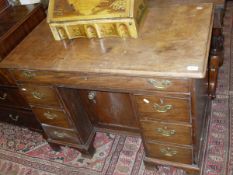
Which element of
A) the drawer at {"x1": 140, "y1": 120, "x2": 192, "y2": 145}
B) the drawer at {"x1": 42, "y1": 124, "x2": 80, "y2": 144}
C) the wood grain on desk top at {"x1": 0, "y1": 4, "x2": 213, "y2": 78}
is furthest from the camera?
the drawer at {"x1": 42, "y1": 124, "x2": 80, "y2": 144}

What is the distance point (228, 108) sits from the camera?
2.05 metres

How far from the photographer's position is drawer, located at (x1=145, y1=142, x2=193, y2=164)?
58.7 inches

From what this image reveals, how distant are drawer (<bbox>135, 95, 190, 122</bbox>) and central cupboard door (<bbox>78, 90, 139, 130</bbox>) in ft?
1.09

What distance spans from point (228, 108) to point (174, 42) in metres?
1.11

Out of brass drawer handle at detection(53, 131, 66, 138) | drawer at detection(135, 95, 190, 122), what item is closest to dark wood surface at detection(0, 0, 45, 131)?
brass drawer handle at detection(53, 131, 66, 138)

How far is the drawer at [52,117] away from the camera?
1673 millimetres

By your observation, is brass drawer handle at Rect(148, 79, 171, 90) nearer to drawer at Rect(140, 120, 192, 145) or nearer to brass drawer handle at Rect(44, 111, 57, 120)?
drawer at Rect(140, 120, 192, 145)

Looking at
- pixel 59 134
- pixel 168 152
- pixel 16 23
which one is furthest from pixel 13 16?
pixel 168 152

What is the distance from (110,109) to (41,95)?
497 millimetres

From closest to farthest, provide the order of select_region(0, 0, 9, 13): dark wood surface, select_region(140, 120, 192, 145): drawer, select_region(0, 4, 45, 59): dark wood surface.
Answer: select_region(140, 120, 192, 145): drawer
select_region(0, 4, 45, 59): dark wood surface
select_region(0, 0, 9, 13): dark wood surface

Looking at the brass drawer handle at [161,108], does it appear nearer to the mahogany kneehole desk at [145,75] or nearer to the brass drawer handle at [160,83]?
the mahogany kneehole desk at [145,75]

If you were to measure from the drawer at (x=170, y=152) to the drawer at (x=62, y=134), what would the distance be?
54 cm

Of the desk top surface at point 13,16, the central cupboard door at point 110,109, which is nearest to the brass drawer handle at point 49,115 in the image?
the central cupboard door at point 110,109

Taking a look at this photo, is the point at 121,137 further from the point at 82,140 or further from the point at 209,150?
the point at 209,150
